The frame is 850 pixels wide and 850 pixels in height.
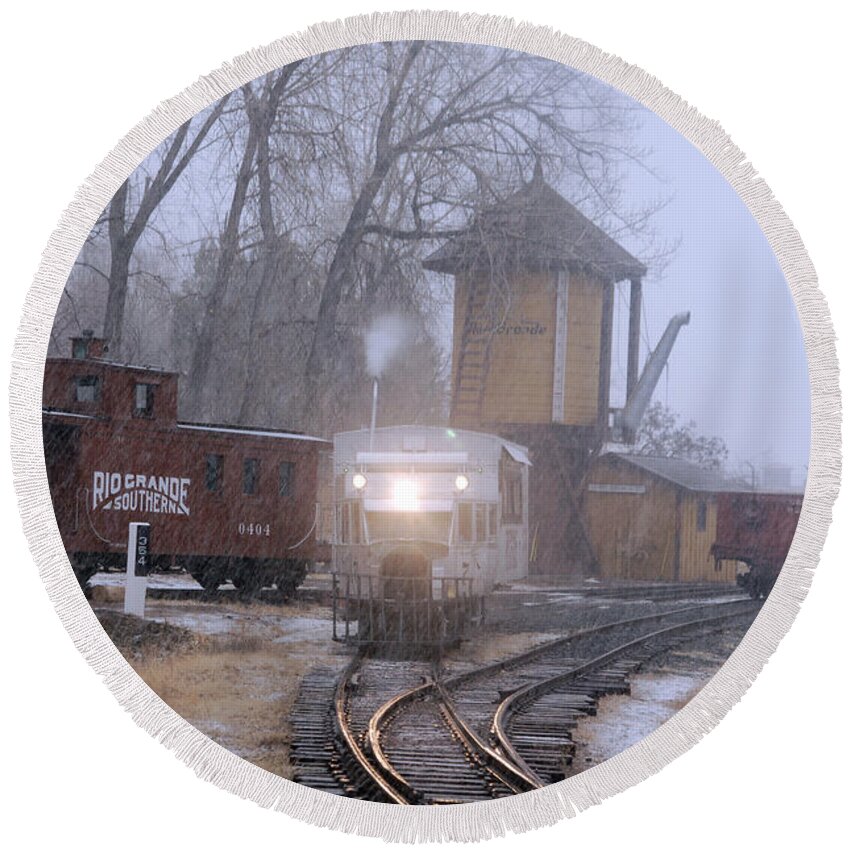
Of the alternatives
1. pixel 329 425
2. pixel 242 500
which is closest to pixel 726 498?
pixel 329 425

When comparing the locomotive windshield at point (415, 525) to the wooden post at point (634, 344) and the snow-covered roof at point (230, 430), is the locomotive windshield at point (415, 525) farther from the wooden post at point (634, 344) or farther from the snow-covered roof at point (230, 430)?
the wooden post at point (634, 344)

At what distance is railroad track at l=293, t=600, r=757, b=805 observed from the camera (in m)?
4.02

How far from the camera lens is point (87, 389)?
4.32m

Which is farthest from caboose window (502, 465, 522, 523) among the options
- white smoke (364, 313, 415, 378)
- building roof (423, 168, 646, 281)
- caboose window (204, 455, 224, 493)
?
caboose window (204, 455, 224, 493)

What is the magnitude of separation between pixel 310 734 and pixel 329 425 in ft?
2.86

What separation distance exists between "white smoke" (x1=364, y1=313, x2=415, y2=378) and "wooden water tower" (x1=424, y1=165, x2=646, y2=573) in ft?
0.50

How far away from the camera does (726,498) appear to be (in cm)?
420

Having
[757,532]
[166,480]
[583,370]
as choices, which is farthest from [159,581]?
[757,532]

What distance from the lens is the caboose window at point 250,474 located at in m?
4.29

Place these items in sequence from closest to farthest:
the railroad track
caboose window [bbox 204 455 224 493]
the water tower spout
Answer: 1. the railroad track
2. the water tower spout
3. caboose window [bbox 204 455 224 493]

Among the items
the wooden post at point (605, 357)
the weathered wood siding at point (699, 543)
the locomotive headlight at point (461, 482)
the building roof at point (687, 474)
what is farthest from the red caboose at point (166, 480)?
the weathered wood siding at point (699, 543)

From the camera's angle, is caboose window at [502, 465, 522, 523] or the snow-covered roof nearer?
caboose window at [502, 465, 522, 523]

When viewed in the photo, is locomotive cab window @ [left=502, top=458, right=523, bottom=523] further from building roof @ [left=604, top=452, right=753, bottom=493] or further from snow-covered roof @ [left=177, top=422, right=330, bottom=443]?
snow-covered roof @ [left=177, top=422, right=330, bottom=443]

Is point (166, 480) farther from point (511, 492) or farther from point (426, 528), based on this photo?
point (511, 492)
